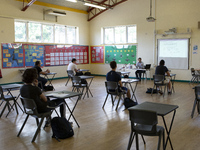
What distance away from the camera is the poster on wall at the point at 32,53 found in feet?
35.4

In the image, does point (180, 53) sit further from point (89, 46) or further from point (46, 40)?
point (46, 40)

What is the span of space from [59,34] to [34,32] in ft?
5.28

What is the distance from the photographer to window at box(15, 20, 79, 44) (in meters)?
10.7

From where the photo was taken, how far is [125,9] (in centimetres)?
1223

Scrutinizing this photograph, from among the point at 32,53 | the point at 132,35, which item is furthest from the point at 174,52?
the point at 32,53

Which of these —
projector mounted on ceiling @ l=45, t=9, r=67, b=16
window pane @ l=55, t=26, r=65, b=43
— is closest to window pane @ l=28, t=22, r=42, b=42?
projector mounted on ceiling @ l=45, t=9, r=67, b=16

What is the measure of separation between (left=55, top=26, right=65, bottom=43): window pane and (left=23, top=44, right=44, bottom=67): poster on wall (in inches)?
48.2

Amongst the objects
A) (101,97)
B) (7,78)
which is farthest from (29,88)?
(7,78)

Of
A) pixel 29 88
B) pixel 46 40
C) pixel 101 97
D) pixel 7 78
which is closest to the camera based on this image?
pixel 29 88

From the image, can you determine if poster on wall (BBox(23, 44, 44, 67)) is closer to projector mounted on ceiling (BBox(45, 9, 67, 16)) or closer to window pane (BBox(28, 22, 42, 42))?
window pane (BBox(28, 22, 42, 42))

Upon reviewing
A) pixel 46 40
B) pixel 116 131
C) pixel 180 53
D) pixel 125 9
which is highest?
pixel 125 9

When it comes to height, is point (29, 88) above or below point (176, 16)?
below

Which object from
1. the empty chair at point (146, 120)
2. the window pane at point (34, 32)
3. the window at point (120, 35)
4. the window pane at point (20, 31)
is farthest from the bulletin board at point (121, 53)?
the empty chair at point (146, 120)

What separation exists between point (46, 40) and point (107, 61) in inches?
151
